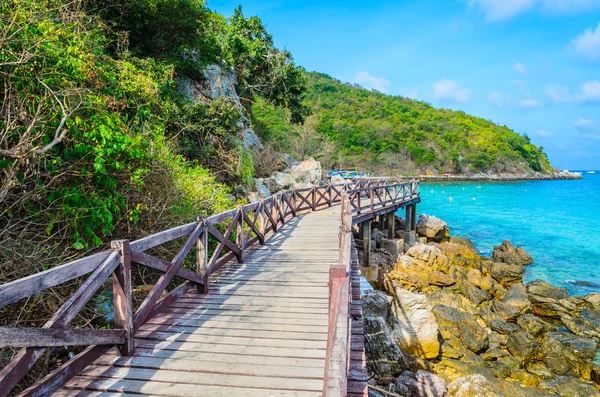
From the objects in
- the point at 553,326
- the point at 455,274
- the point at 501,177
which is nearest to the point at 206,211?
the point at 455,274

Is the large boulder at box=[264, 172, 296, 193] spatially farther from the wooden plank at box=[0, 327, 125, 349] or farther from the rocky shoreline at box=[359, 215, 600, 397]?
the wooden plank at box=[0, 327, 125, 349]

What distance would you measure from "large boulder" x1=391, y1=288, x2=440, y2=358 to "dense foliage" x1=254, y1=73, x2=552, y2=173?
197ft

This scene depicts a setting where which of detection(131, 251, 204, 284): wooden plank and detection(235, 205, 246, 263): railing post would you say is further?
detection(235, 205, 246, 263): railing post

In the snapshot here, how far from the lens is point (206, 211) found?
895 centimetres

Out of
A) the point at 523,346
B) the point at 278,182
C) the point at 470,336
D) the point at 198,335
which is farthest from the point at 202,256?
the point at 278,182

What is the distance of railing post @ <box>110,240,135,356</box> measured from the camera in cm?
356

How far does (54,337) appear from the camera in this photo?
9.03 feet

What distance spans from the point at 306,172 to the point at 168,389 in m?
19.6

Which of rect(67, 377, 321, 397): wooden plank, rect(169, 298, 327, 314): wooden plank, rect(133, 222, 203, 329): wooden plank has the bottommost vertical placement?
rect(67, 377, 321, 397): wooden plank

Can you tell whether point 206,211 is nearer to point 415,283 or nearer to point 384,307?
point 384,307

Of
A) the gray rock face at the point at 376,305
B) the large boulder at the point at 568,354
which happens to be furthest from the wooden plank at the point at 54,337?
the large boulder at the point at 568,354

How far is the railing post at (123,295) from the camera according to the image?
3.56 metres

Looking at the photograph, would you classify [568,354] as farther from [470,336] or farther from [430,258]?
[430,258]

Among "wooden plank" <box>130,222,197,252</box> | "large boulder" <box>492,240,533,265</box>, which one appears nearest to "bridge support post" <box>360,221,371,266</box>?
"large boulder" <box>492,240,533,265</box>
